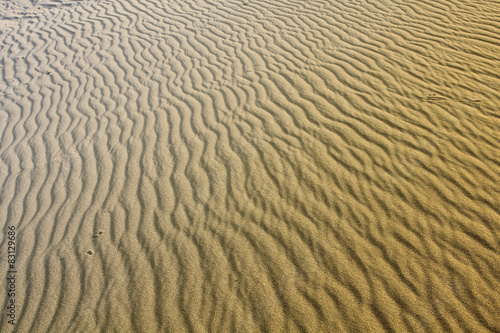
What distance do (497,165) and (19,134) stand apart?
5.88m

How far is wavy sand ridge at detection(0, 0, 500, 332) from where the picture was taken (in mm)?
2707

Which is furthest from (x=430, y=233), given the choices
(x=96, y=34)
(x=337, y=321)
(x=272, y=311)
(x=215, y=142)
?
(x=96, y=34)

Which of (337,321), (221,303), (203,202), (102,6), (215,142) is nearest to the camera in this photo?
(337,321)

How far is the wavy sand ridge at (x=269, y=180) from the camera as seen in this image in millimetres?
2707

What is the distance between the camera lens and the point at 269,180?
12.2ft

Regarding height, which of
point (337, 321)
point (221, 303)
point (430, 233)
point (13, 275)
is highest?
point (430, 233)

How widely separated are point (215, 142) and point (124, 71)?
2965 millimetres

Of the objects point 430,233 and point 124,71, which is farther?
point 124,71

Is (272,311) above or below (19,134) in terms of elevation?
above

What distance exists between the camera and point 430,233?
2.94 metres

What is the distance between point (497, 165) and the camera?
11.1 feet

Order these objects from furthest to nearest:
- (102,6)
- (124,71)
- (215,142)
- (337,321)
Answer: (102,6) → (124,71) → (215,142) → (337,321)

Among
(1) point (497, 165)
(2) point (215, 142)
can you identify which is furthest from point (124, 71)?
(1) point (497, 165)

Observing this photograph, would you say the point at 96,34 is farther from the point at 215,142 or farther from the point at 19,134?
the point at 215,142
